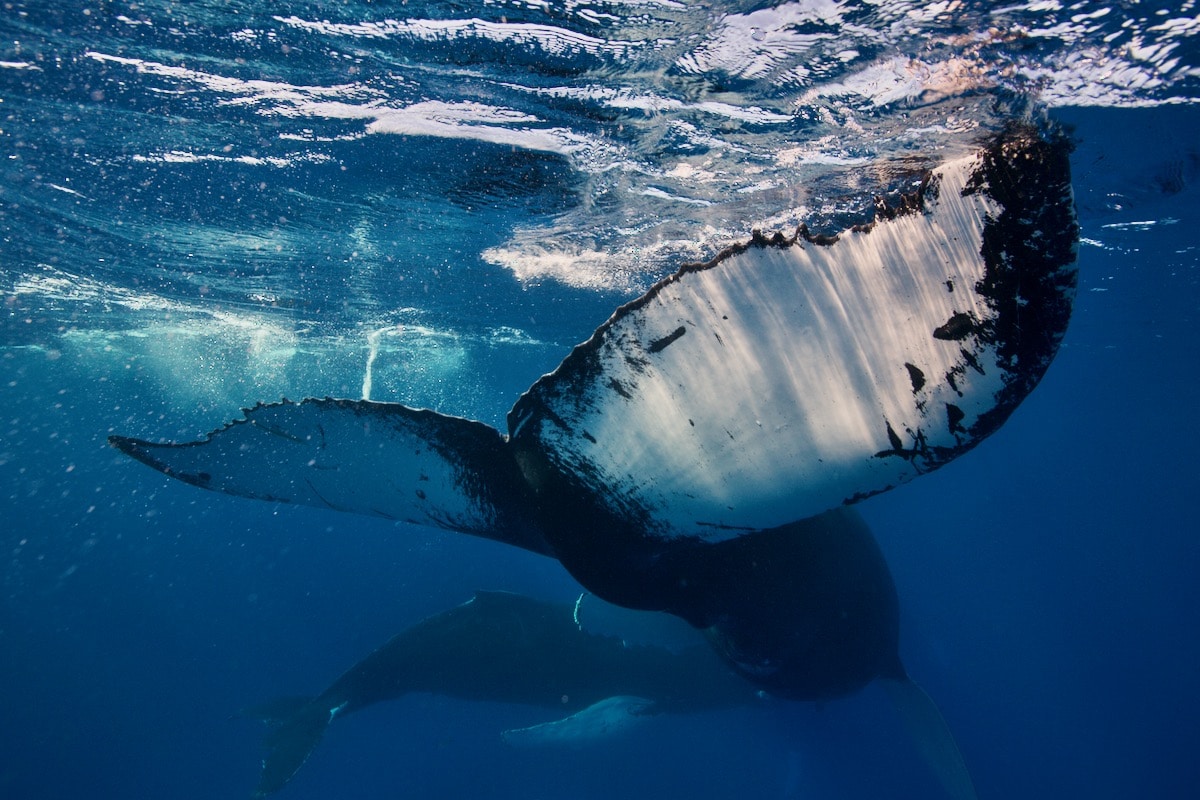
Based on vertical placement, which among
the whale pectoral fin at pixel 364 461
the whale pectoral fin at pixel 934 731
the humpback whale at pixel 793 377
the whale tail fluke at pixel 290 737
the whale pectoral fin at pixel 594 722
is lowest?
the whale tail fluke at pixel 290 737

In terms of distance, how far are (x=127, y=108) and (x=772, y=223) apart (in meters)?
9.81

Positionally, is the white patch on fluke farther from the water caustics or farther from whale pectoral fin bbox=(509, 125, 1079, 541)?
the water caustics

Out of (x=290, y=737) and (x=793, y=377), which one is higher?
(x=793, y=377)

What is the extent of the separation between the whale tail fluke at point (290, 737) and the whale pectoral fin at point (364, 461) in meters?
10.4

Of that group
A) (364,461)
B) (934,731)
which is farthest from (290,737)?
(364,461)

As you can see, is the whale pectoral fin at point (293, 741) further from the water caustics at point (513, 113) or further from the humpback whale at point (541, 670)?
the water caustics at point (513, 113)

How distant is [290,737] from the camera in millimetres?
11258

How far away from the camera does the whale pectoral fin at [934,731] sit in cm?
864

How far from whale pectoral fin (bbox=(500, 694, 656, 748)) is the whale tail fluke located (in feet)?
13.3

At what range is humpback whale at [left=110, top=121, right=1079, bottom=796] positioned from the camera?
188 cm

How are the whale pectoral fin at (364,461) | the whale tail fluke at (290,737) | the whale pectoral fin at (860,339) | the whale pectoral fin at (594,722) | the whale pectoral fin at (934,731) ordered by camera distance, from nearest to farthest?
the whale pectoral fin at (860,339)
the whale pectoral fin at (364,461)
the whale pectoral fin at (934,731)
the whale pectoral fin at (594,722)
the whale tail fluke at (290,737)

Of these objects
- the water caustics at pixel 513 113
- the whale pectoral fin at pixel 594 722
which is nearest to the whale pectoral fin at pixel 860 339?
the water caustics at pixel 513 113

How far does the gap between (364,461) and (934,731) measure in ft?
32.2

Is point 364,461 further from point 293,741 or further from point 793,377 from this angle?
point 293,741
